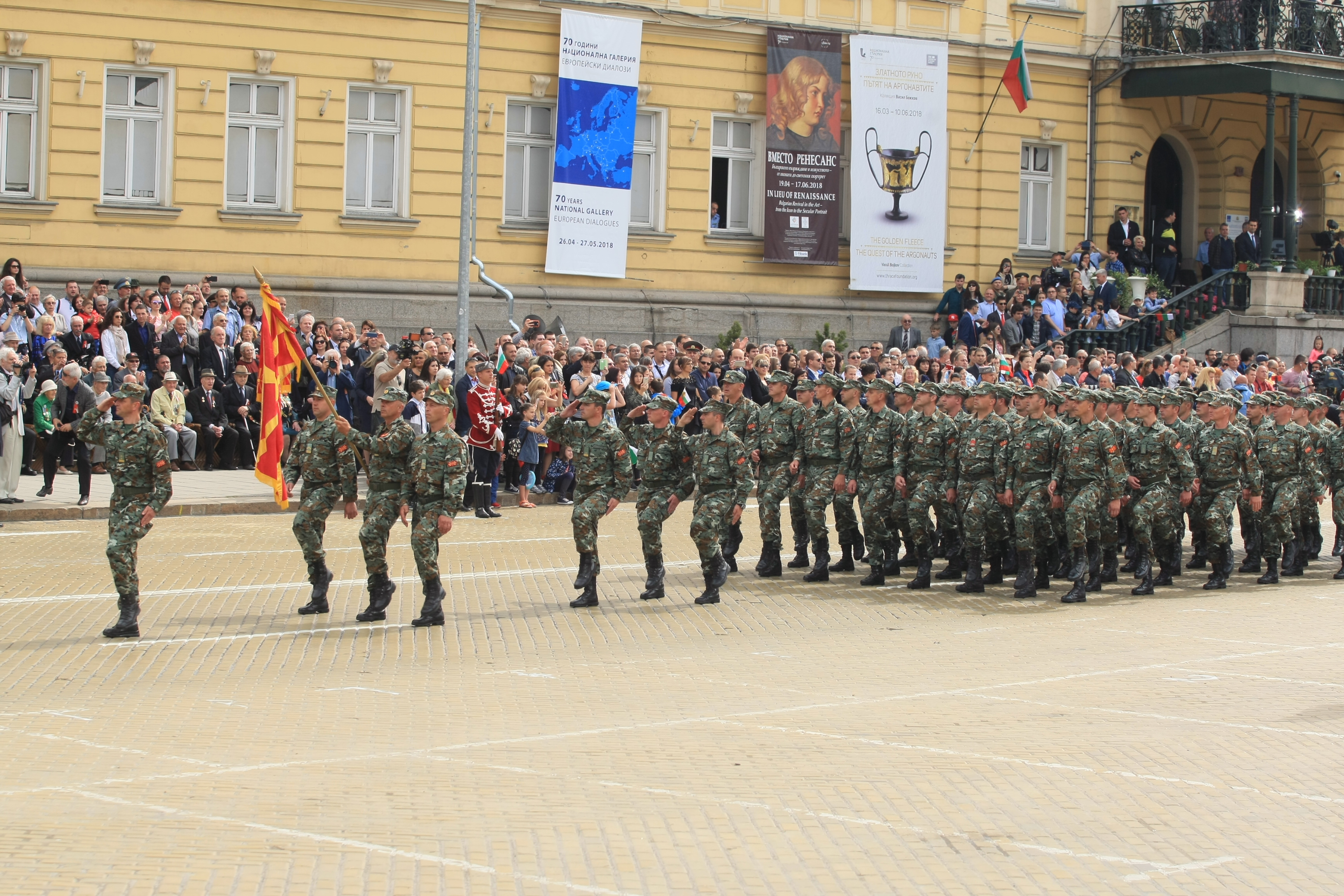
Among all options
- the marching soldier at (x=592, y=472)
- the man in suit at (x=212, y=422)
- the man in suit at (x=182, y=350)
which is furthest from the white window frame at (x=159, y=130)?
the marching soldier at (x=592, y=472)

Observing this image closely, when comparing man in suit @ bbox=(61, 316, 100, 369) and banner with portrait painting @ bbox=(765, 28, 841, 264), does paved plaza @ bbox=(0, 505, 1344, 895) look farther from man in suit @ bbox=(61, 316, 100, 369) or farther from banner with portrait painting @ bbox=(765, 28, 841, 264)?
banner with portrait painting @ bbox=(765, 28, 841, 264)

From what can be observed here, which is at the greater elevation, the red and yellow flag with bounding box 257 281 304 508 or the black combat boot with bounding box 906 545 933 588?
the red and yellow flag with bounding box 257 281 304 508

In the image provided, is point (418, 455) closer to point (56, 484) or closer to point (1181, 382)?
point (56, 484)

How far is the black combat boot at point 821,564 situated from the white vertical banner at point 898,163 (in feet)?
54.4

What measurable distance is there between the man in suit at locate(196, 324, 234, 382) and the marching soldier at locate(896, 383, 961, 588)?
35.1ft

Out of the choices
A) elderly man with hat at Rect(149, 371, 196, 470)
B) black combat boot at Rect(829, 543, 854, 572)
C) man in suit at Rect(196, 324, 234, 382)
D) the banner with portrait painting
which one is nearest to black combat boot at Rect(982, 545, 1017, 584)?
black combat boot at Rect(829, 543, 854, 572)

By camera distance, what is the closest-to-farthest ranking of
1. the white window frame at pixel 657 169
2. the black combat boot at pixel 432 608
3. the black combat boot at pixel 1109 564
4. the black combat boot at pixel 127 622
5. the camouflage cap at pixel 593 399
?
the black combat boot at pixel 127 622 < the black combat boot at pixel 432 608 < the camouflage cap at pixel 593 399 < the black combat boot at pixel 1109 564 < the white window frame at pixel 657 169

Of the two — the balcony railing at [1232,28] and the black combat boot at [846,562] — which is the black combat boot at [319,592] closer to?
the black combat boot at [846,562]

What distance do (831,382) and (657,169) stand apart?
1515cm

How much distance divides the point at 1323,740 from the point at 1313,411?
8990mm

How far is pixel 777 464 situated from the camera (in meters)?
17.0

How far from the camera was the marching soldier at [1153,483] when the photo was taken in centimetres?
1636

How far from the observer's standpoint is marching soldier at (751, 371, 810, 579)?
16703 millimetres

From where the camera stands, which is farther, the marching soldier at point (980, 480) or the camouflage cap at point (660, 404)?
the marching soldier at point (980, 480)
